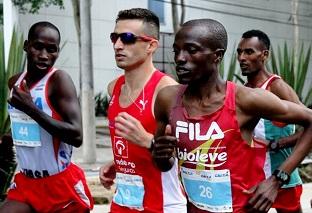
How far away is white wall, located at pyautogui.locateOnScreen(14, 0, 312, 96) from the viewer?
25.6 meters

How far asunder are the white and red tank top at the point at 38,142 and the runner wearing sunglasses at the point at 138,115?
524 mm

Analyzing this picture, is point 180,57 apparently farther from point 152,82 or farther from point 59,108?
point 59,108

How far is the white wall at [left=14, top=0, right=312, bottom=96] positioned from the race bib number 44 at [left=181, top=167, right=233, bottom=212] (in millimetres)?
19512

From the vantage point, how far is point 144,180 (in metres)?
3.92

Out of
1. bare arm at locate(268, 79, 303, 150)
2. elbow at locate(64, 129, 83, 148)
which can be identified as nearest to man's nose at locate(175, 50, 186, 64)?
elbow at locate(64, 129, 83, 148)

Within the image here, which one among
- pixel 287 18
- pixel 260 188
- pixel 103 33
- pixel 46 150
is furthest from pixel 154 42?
pixel 287 18

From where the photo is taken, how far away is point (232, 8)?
103ft

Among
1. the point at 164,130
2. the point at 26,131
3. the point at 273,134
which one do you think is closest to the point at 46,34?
the point at 26,131

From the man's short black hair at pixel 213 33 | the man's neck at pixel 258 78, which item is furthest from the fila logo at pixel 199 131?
the man's neck at pixel 258 78

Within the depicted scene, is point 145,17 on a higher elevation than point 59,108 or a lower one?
higher

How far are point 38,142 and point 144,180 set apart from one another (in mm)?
938

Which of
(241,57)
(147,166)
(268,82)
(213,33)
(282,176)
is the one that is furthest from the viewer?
(241,57)

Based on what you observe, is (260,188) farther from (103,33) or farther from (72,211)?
(103,33)

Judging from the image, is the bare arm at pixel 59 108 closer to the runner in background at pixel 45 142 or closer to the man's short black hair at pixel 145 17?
the runner in background at pixel 45 142
